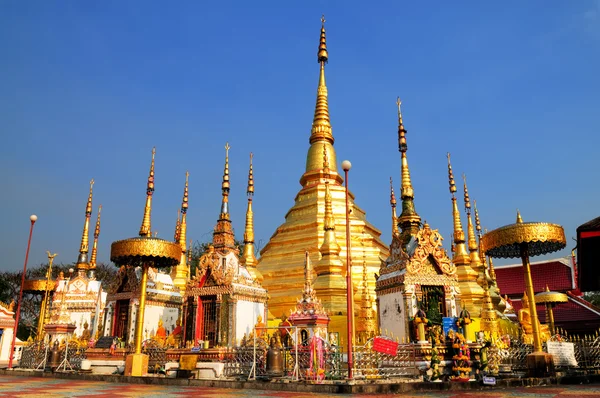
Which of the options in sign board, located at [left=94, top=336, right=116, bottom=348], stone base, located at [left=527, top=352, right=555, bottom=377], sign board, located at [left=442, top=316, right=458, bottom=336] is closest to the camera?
stone base, located at [left=527, top=352, right=555, bottom=377]

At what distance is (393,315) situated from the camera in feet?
53.1

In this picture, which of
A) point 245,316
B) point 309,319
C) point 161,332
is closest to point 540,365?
point 309,319

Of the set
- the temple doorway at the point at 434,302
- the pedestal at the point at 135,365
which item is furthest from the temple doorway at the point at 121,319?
the temple doorway at the point at 434,302

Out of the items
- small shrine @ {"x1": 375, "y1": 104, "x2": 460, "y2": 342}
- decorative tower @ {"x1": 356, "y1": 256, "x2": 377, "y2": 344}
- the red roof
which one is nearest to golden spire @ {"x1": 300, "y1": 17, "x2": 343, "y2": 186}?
decorative tower @ {"x1": 356, "y1": 256, "x2": 377, "y2": 344}

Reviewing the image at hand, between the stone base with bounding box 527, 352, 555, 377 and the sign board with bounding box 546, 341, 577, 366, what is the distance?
83 cm

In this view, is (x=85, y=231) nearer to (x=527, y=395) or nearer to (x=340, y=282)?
(x=340, y=282)

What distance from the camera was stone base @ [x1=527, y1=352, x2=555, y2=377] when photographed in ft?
45.3

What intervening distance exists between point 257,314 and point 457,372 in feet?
27.0

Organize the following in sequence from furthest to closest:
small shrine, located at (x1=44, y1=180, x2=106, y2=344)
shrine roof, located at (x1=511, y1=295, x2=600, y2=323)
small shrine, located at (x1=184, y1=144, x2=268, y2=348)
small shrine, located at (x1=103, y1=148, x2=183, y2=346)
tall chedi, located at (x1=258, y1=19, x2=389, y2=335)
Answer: shrine roof, located at (x1=511, y1=295, x2=600, y2=323) → small shrine, located at (x1=44, y1=180, x2=106, y2=344) → tall chedi, located at (x1=258, y1=19, x2=389, y2=335) → small shrine, located at (x1=103, y1=148, x2=183, y2=346) → small shrine, located at (x1=184, y1=144, x2=268, y2=348)

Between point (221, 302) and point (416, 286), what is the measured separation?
6.84m

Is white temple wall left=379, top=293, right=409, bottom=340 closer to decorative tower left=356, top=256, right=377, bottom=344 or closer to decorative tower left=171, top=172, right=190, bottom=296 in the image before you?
decorative tower left=356, top=256, right=377, bottom=344

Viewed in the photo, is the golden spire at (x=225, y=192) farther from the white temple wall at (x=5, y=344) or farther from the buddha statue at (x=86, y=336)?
the white temple wall at (x=5, y=344)

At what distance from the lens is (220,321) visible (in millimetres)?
17391

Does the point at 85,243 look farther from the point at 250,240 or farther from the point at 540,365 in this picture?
the point at 540,365
